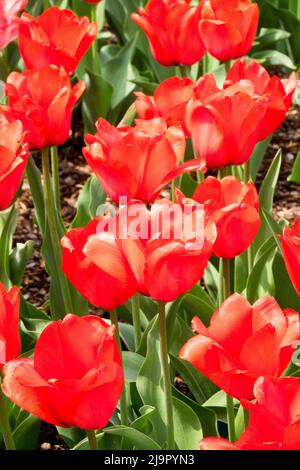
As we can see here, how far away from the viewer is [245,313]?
1.28 metres

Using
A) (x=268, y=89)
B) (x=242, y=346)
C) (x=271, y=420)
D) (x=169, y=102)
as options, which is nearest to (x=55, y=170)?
(x=169, y=102)

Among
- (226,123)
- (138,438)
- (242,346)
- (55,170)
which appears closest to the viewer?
(242,346)

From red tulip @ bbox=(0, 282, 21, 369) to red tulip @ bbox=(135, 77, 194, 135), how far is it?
67 cm

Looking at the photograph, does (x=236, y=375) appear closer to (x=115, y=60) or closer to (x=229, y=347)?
(x=229, y=347)

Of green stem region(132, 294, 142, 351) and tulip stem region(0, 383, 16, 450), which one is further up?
tulip stem region(0, 383, 16, 450)

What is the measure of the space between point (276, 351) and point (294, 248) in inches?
6.6

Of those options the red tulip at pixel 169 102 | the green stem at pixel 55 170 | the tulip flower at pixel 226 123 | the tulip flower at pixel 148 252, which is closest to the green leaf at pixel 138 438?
the tulip flower at pixel 148 252

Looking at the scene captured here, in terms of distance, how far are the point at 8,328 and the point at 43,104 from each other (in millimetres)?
708

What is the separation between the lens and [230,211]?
1501 mm

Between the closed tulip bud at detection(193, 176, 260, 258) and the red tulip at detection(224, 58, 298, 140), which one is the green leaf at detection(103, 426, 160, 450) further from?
the red tulip at detection(224, 58, 298, 140)

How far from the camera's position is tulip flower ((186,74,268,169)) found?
5.76ft

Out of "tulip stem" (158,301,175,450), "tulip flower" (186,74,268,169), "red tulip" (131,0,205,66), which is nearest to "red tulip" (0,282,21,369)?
"tulip stem" (158,301,175,450)

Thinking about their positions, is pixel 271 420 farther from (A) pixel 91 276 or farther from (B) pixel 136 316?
(B) pixel 136 316

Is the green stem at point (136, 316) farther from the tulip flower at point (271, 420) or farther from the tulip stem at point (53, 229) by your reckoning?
the tulip flower at point (271, 420)
